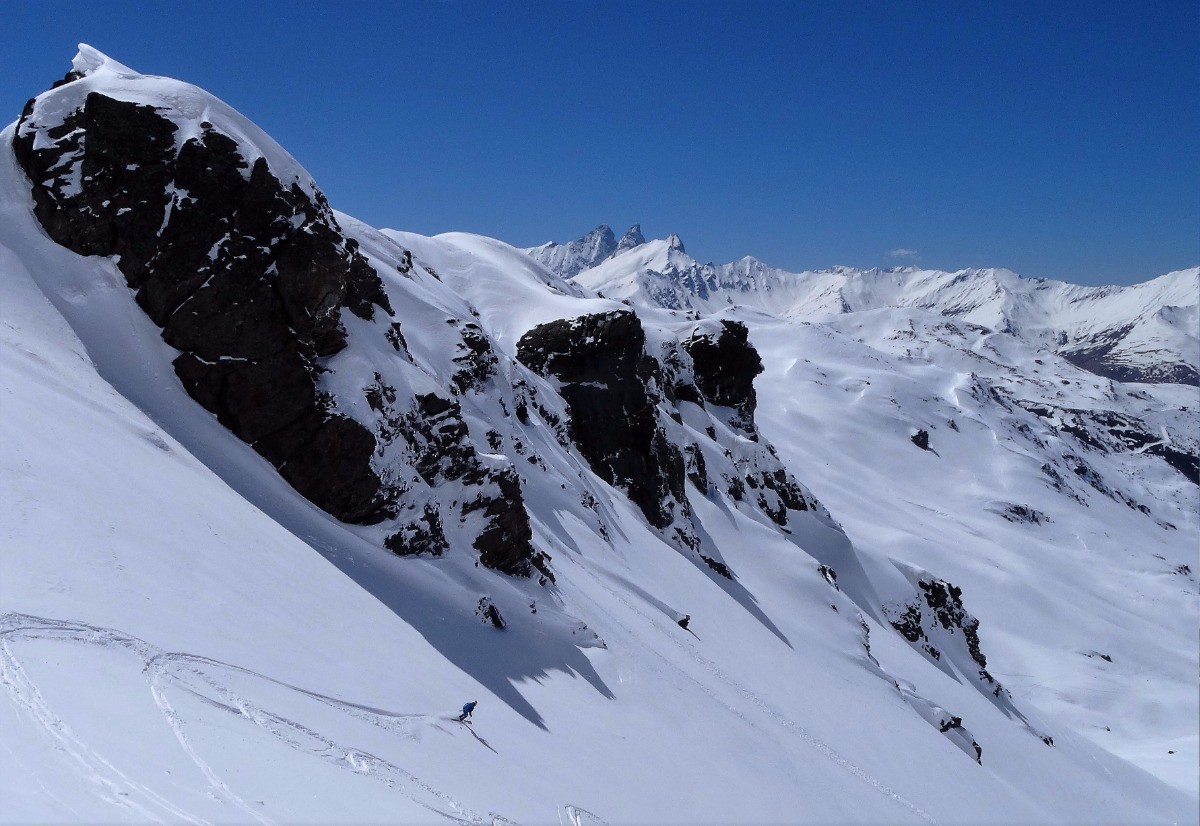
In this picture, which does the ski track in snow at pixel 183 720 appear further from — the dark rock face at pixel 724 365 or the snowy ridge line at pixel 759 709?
the dark rock face at pixel 724 365

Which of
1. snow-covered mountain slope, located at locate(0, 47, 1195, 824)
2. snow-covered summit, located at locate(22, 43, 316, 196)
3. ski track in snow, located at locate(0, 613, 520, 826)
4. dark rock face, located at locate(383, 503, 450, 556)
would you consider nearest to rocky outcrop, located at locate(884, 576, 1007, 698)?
snow-covered mountain slope, located at locate(0, 47, 1195, 824)

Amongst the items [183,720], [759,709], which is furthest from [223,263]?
[759,709]

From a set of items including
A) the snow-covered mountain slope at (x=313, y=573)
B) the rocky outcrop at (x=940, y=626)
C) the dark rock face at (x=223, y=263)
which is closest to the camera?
the snow-covered mountain slope at (x=313, y=573)

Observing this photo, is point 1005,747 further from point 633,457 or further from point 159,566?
point 159,566

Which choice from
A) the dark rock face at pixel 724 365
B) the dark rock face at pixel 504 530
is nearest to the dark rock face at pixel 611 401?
the dark rock face at pixel 724 365

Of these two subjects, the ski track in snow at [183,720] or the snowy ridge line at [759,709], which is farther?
the snowy ridge line at [759,709]

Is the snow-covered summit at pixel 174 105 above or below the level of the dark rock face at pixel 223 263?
above

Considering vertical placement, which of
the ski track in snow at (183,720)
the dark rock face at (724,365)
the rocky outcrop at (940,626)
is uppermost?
the dark rock face at (724,365)
